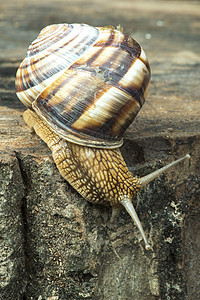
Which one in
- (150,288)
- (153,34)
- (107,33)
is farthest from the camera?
(153,34)

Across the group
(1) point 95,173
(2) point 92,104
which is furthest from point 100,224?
(2) point 92,104

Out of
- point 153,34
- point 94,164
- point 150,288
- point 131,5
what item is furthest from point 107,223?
point 131,5

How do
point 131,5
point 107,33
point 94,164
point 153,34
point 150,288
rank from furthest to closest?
point 131,5
point 153,34
point 150,288
point 107,33
point 94,164

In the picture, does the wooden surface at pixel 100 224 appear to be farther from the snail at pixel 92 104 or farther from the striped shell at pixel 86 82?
the striped shell at pixel 86 82

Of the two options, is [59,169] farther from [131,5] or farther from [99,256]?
[131,5]

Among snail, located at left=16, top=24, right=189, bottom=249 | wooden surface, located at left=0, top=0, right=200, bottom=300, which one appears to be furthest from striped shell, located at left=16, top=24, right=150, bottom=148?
wooden surface, located at left=0, top=0, right=200, bottom=300

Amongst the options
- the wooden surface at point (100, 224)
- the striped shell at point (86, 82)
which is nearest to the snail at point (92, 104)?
the striped shell at point (86, 82)

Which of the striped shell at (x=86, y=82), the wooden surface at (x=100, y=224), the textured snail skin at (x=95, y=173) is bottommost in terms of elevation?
the wooden surface at (x=100, y=224)

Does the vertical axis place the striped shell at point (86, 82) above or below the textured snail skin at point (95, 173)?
above
